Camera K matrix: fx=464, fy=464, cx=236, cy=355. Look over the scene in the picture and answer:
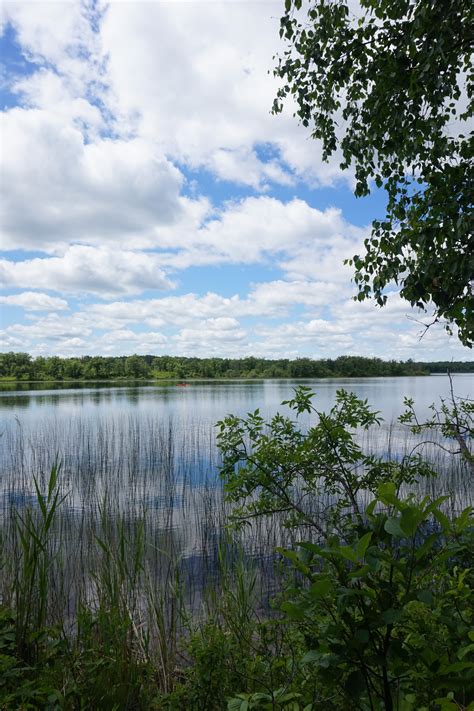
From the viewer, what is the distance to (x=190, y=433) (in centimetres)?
1477

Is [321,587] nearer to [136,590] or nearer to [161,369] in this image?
[136,590]

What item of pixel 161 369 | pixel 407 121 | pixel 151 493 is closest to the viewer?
pixel 407 121

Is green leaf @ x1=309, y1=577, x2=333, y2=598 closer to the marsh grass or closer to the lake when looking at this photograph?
the marsh grass

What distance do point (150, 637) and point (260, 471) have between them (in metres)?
1.46

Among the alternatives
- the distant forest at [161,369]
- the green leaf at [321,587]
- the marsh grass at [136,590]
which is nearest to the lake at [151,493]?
the marsh grass at [136,590]

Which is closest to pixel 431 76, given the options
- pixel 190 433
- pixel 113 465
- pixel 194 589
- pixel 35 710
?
pixel 35 710

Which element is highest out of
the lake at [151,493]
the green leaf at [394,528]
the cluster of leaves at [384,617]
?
the green leaf at [394,528]

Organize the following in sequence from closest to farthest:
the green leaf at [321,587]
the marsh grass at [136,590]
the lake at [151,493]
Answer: the green leaf at [321,587]
the marsh grass at [136,590]
the lake at [151,493]

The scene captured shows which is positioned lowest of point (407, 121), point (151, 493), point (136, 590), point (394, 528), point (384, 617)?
point (151, 493)

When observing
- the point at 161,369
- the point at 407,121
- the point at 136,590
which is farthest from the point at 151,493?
the point at 161,369

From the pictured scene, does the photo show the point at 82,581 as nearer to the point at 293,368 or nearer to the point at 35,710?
the point at 35,710

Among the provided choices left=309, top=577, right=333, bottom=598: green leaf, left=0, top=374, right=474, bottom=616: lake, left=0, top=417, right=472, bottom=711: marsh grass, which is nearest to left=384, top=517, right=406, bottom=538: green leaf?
left=309, top=577, right=333, bottom=598: green leaf

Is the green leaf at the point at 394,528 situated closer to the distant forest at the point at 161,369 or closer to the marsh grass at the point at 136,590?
the marsh grass at the point at 136,590

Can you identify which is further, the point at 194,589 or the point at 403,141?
the point at 194,589
